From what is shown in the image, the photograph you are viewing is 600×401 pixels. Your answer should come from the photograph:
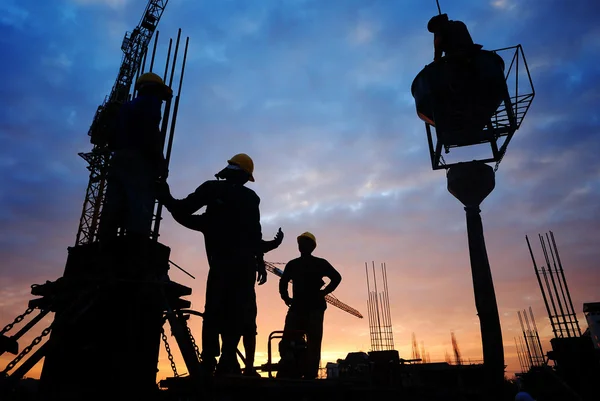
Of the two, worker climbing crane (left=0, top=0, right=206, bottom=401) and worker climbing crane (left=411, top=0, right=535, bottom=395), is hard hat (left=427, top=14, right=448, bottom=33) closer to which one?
worker climbing crane (left=411, top=0, right=535, bottom=395)

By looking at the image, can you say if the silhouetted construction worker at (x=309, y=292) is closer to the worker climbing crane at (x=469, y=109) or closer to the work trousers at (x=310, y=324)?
the work trousers at (x=310, y=324)

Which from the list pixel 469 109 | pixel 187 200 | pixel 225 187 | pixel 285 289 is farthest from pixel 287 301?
pixel 469 109

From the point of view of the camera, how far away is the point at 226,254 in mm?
4574

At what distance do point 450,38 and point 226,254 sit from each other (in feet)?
39.8

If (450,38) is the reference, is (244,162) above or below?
below

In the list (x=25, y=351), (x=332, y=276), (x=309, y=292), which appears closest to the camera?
(x=25, y=351)

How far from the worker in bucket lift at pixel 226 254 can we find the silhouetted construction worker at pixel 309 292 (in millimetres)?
2649

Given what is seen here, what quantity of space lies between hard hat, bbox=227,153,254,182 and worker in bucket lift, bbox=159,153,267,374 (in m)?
0.25

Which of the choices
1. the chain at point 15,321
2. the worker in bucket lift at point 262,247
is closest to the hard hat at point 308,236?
the worker in bucket lift at point 262,247

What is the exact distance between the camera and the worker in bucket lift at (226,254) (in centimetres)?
430

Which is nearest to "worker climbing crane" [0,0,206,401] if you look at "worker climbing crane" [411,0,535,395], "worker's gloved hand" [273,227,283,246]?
"worker's gloved hand" [273,227,283,246]

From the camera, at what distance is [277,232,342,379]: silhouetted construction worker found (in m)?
7.18

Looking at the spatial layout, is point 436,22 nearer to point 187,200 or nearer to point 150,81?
point 150,81

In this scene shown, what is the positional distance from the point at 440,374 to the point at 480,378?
47.7 inches
